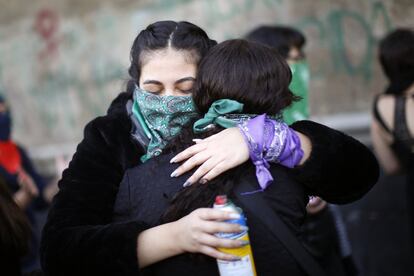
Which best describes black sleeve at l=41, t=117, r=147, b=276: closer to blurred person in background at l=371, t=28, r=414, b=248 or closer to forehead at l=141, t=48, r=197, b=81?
forehead at l=141, t=48, r=197, b=81

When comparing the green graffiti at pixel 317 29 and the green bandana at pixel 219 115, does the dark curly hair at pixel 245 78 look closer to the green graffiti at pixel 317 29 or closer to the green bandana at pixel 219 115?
the green bandana at pixel 219 115

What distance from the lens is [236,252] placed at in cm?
151

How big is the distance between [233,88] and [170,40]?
0.41m

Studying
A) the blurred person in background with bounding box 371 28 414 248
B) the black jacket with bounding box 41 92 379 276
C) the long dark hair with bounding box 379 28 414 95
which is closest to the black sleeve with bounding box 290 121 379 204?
the black jacket with bounding box 41 92 379 276

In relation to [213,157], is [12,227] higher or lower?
lower

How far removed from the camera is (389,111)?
11.7ft

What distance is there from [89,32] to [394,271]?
424 cm

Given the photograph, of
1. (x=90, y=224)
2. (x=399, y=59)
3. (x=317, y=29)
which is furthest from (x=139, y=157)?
(x=317, y=29)

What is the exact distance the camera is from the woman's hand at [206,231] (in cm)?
150

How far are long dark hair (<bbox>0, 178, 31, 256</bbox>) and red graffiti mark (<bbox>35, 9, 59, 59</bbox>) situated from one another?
4.94 m

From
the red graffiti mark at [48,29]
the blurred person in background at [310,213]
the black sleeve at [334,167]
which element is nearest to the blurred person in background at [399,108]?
the blurred person in background at [310,213]

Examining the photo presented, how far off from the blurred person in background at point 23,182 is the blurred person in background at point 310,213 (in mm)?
1659

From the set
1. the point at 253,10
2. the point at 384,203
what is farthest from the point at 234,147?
the point at 253,10

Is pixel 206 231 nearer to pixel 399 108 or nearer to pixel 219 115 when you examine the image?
pixel 219 115
